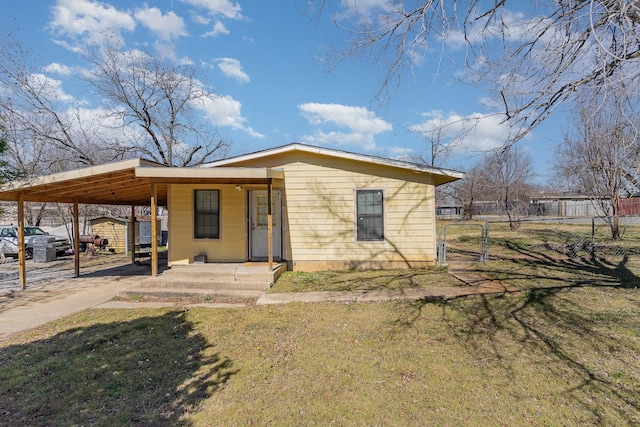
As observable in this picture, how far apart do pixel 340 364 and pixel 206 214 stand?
6.17 metres

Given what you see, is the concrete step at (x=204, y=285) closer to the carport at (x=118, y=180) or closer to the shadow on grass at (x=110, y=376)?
the carport at (x=118, y=180)

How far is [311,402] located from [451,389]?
1.36 meters

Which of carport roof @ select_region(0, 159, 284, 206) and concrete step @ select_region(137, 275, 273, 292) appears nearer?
carport roof @ select_region(0, 159, 284, 206)

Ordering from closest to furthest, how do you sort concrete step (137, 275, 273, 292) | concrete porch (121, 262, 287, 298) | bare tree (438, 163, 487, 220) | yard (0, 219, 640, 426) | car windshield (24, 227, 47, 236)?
yard (0, 219, 640, 426) → concrete porch (121, 262, 287, 298) → concrete step (137, 275, 273, 292) → car windshield (24, 227, 47, 236) → bare tree (438, 163, 487, 220)

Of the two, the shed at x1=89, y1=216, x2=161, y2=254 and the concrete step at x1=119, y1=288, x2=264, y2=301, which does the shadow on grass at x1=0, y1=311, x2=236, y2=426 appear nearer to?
the concrete step at x1=119, y1=288, x2=264, y2=301

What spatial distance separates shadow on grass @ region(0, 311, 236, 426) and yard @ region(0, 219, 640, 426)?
17mm

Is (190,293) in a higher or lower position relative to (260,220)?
lower

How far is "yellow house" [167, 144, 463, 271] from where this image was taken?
27.4 ft

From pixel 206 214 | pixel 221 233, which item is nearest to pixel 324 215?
pixel 221 233

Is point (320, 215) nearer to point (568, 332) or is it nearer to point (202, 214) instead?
point (202, 214)

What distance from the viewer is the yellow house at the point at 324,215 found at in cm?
836

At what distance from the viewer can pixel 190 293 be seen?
6.47 meters

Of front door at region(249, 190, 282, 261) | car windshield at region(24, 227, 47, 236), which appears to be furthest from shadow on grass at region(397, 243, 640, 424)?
car windshield at region(24, 227, 47, 236)

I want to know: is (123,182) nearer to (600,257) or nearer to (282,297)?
(282,297)
